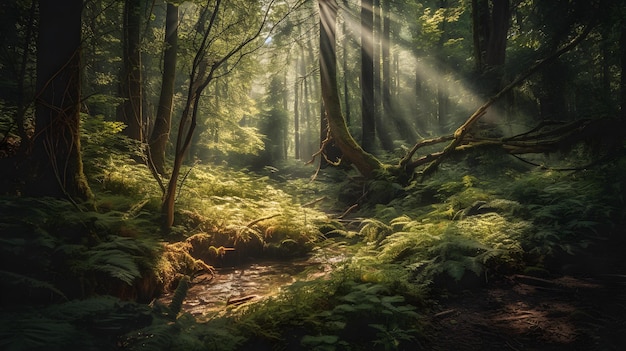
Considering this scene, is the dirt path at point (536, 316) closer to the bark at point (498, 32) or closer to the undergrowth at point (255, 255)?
the undergrowth at point (255, 255)

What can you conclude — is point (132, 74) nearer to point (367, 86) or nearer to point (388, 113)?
point (367, 86)

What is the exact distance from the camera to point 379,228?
754 cm

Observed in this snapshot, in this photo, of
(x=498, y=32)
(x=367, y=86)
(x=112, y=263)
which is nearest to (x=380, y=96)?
(x=367, y=86)

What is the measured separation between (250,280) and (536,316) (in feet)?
13.7

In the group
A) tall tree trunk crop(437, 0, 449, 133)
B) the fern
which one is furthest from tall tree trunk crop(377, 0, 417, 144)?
the fern

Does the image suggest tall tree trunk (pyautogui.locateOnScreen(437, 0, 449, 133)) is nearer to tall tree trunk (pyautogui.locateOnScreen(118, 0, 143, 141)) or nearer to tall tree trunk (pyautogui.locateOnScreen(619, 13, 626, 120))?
tall tree trunk (pyautogui.locateOnScreen(619, 13, 626, 120))

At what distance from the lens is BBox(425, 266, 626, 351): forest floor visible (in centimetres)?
299

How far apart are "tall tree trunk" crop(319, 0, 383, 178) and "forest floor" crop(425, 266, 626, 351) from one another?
6.86 metres

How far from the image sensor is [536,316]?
11.3 feet

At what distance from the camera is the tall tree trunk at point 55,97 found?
188 inches

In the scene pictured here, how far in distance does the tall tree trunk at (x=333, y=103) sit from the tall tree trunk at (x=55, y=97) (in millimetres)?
7600

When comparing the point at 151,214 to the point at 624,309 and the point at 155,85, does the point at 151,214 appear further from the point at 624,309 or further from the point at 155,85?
the point at 155,85

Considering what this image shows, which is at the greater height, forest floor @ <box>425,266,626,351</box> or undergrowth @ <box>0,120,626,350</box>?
undergrowth @ <box>0,120,626,350</box>

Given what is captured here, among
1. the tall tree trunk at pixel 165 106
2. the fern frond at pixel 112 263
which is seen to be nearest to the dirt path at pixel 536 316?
the fern frond at pixel 112 263
